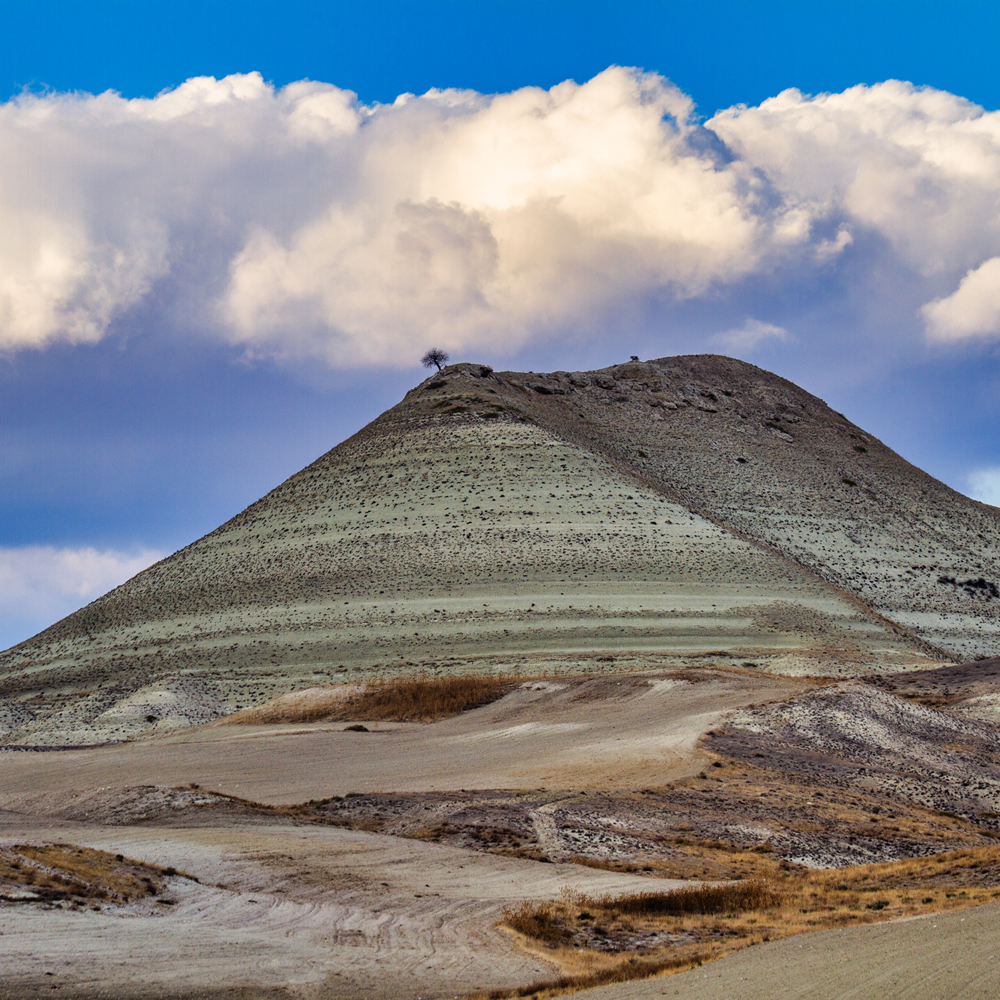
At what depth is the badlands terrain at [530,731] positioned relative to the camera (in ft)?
39.8

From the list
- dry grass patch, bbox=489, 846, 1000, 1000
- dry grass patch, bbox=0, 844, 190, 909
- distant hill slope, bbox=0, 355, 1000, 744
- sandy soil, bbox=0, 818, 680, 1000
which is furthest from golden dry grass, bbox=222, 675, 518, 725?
dry grass patch, bbox=0, 844, 190, 909

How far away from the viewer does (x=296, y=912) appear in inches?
540

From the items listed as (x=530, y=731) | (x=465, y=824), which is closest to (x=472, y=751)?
(x=530, y=731)

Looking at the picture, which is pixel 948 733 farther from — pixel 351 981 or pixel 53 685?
pixel 53 685

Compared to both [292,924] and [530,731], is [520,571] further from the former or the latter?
[292,924]

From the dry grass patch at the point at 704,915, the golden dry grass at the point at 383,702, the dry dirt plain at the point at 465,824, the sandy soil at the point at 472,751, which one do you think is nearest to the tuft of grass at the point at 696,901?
the dry grass patch at the point at 704,915

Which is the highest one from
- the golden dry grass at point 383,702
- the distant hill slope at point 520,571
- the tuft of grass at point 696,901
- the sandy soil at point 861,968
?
the distant hill slope at point 520,571

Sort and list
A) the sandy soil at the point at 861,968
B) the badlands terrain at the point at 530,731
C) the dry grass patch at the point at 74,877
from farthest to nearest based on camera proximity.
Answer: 1. the dry grass patch at the point at 74,877
2. the badlands terrain at the point at 530,731
3. the sandy soil at the point at 861,968

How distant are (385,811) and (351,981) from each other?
10.6 meters

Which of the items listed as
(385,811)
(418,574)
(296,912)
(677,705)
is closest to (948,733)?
(677,705)

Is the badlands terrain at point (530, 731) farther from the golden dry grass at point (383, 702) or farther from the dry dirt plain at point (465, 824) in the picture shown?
the golden dry grass at point (383, 702)

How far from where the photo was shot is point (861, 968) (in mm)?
9945

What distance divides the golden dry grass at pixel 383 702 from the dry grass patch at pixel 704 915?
24699mm

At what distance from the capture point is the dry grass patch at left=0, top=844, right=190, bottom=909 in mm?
12531
